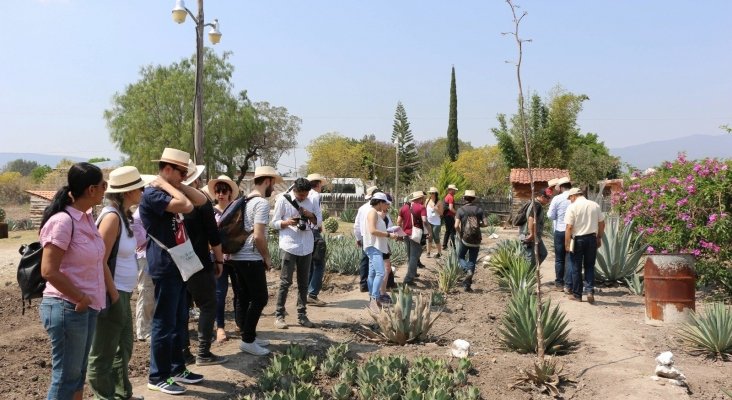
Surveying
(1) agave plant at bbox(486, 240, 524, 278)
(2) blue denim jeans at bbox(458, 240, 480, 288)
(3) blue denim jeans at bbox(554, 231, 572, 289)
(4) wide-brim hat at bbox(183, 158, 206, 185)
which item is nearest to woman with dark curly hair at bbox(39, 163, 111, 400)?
(4) wide-brim hat at bbox(183, 158, 206, 185)

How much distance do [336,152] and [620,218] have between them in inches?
1581

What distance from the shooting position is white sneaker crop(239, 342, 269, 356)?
210 inches

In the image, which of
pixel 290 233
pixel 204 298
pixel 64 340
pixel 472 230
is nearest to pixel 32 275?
pixel 64 340

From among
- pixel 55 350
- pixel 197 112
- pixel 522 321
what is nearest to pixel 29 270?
pixel 55 350

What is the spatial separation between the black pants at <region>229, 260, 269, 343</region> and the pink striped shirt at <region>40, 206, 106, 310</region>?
1.95m

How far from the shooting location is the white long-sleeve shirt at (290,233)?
20.9 feet

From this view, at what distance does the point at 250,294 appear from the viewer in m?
5.41

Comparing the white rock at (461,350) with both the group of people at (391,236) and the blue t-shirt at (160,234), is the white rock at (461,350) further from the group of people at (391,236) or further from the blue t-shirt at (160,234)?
the blue t-shirt at (160,234)

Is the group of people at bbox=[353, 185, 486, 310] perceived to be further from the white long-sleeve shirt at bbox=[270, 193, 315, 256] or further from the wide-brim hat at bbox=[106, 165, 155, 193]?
the wide-brim hat at bbox=[106, 165, 155, 193]

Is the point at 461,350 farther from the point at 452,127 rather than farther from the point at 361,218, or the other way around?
the point at 452,127

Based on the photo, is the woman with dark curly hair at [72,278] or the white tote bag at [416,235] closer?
the woman with dark curly hair at [72,278]

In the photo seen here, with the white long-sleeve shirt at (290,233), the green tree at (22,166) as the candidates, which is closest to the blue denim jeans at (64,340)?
the white long-sleeve shirt at (290,233)

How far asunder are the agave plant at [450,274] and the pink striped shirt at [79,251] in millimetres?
6382

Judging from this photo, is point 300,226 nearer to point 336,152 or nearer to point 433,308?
point 433,308
